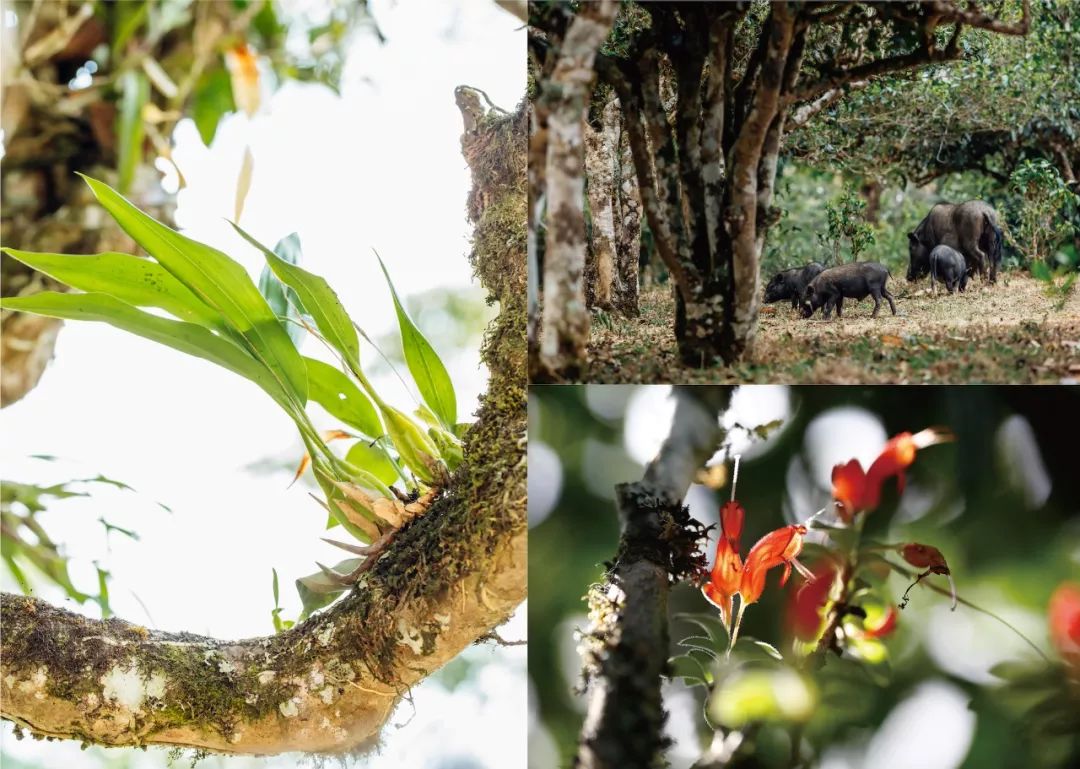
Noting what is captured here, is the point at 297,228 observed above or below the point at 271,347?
above

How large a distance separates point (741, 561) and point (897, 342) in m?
0.42

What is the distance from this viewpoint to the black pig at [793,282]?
146cm

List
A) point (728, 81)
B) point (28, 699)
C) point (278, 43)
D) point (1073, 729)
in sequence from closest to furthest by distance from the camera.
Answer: point (1073, 729) → point (728, 81) → point (28, 699) → point (278, 43)

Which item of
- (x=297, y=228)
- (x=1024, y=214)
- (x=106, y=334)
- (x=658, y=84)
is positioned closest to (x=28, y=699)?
(x=106, y=334)

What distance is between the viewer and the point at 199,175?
2131mm

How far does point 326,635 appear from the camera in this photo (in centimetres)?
160

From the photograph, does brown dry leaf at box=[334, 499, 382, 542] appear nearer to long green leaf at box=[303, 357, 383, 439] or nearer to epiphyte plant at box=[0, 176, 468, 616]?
epiphyte plant at box=[0, 176, 468, 616]

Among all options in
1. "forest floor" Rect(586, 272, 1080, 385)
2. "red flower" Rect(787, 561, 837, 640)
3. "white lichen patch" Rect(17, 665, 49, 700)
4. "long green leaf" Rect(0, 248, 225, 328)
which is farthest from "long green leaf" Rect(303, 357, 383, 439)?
"red flower" Rect(787, 561, 837, 640)

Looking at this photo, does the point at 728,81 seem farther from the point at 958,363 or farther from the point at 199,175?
the point at 199,175

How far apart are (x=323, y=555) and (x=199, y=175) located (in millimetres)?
913

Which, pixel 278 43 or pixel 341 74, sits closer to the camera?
pixel 278 43

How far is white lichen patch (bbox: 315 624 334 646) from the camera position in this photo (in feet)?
5.23

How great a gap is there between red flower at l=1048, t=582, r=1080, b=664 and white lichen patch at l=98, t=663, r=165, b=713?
1.44 m

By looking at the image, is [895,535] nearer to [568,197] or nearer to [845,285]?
[845,285]
